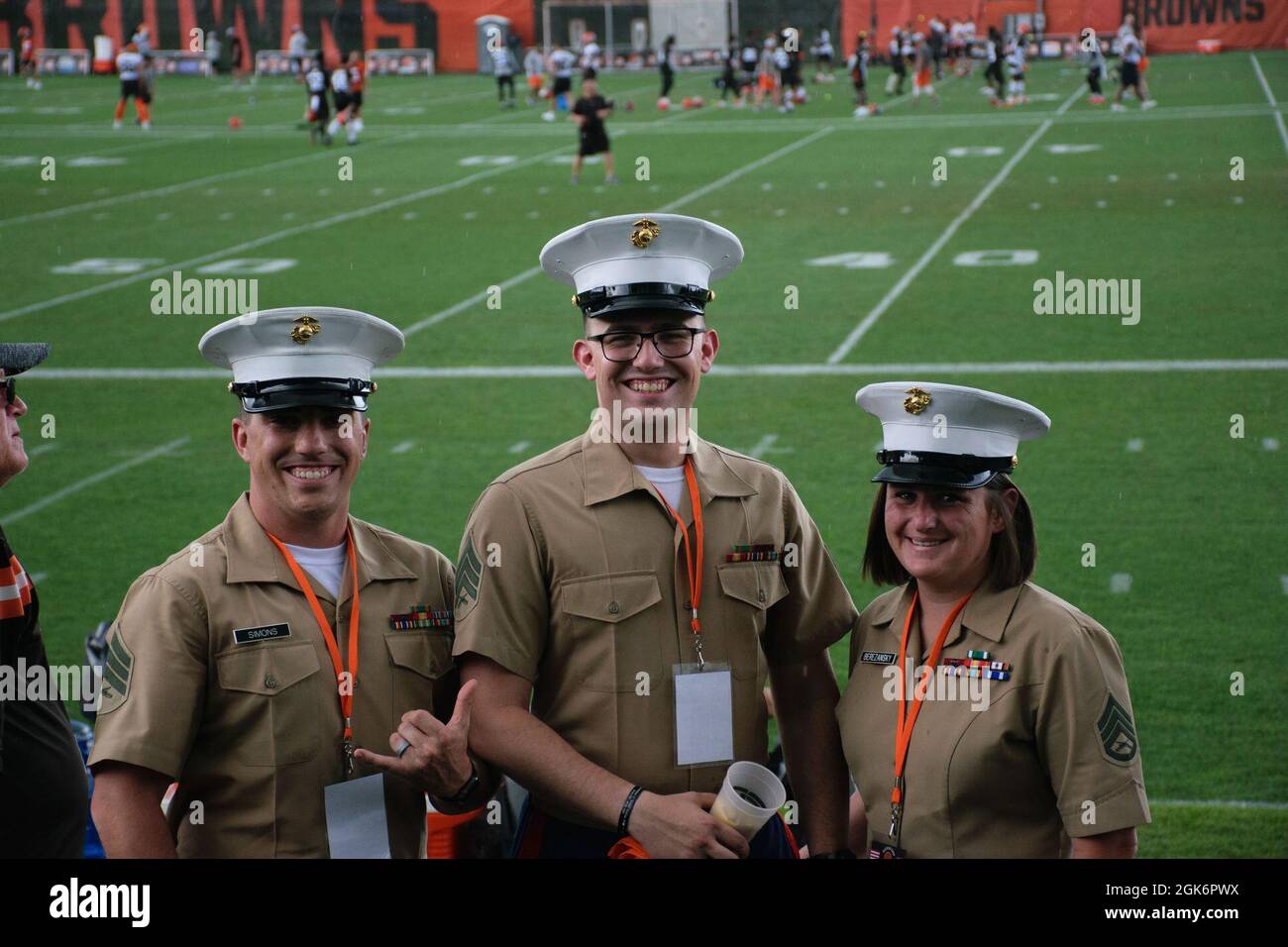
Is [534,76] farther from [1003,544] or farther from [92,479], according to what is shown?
[1003,544]

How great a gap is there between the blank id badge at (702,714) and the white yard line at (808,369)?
9277 mm

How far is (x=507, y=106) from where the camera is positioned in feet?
120

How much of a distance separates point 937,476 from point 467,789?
1.14 m

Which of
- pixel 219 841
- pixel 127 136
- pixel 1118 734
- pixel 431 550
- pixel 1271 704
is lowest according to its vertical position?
pixel 1271 704

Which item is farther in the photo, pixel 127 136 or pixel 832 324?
pixel 127 136

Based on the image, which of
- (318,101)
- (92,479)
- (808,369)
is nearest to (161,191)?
(318,101)

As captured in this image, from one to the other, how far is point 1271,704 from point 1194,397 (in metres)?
5.22

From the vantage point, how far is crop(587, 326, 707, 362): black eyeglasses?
3.52 metres

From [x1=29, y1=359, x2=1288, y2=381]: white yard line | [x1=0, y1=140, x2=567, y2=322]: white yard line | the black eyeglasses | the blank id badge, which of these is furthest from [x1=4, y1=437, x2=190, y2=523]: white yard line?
the blank id badge

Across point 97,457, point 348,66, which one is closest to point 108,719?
A: point 97,457

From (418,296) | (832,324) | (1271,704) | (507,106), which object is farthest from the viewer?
(507,106)

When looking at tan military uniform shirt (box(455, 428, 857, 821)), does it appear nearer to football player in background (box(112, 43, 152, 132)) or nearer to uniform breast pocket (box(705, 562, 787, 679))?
uniform breast pocket (box(705, 562, 787, 679))

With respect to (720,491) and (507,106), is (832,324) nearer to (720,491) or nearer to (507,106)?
(720,491)

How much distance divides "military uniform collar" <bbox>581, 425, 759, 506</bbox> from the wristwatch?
610 mm
